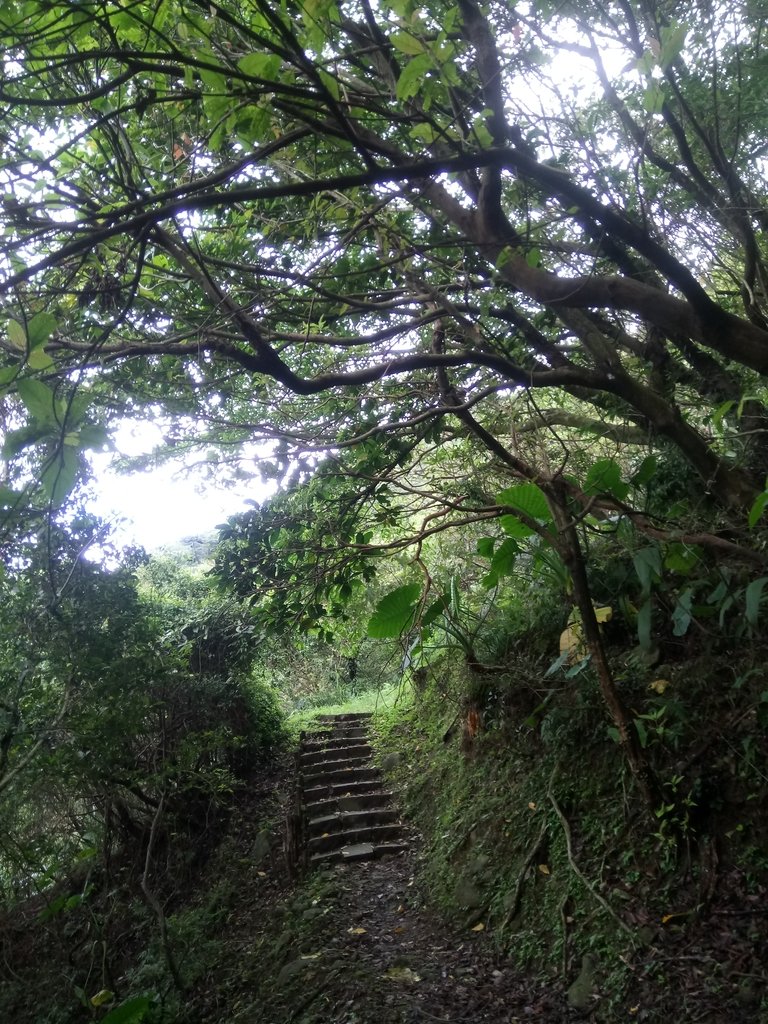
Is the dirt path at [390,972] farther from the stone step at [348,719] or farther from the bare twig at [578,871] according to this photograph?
the stone step at [348,719]

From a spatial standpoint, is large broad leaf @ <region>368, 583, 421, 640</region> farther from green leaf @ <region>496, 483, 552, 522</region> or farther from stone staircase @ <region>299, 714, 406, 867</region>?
stone staircase @ <region>299, 714, 406, 867</region>

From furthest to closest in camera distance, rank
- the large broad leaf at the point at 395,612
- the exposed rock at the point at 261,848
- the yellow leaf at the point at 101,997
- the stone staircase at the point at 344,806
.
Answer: the exposed rock at the point at 261,848
the stone staircase at the point at 344,806
the yellow leaf at the point at 101,997
the large broad leaf at the point at 395,612

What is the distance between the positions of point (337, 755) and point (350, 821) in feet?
6.54

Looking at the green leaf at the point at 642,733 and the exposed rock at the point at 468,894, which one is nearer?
the green leaf at the point at 642,733

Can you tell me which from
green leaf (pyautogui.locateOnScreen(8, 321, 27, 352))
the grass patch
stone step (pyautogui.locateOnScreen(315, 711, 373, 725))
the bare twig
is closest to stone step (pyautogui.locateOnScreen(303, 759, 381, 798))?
the grass patch

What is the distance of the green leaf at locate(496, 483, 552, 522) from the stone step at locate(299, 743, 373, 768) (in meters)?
6.69

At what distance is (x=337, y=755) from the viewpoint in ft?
31.7

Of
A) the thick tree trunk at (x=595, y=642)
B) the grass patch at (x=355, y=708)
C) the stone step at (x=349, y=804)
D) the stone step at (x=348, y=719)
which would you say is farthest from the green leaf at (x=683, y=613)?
the stone step at (x=348, y=719)

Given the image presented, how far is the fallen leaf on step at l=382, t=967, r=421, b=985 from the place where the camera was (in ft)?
14.7

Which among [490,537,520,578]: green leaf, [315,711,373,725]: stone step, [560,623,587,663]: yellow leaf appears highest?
[490,537,520,578]: green leaf

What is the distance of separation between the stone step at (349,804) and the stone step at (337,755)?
1.31m

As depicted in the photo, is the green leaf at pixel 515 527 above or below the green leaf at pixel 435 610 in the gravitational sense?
above

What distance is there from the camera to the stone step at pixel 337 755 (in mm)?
9508

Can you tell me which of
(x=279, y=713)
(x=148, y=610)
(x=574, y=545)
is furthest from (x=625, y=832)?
(x=279, y=713)
